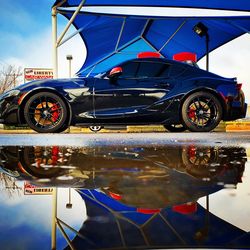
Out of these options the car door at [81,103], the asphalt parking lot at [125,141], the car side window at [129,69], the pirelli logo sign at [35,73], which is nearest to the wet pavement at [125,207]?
the asphalt parking lot at [125,141]

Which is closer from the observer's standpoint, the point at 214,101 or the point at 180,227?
the point at 180,227

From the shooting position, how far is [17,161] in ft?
7.38

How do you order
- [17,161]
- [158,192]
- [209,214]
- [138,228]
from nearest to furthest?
[138,228] → [209,214] → [158,192] → [17,161]

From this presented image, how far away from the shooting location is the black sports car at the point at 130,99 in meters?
5.00

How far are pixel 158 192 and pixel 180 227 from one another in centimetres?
41

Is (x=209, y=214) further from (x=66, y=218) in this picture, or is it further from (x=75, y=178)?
(x=75, y=178)

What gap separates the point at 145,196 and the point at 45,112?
4.15m

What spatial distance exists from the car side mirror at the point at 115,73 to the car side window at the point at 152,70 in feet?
1.33

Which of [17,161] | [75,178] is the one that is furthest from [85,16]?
[75,178]

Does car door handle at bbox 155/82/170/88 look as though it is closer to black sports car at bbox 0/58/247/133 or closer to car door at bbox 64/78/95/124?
black sports car at bbox 0/58/247/133

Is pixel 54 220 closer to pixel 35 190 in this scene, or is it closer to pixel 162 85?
pixel 35 190

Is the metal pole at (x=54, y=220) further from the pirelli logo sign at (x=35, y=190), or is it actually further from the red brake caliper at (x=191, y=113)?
the red brake caliper at (x=191, y=113)

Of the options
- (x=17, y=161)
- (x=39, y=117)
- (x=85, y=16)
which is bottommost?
(x=17, y=161)

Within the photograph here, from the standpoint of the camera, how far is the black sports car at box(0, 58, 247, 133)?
5000mm
